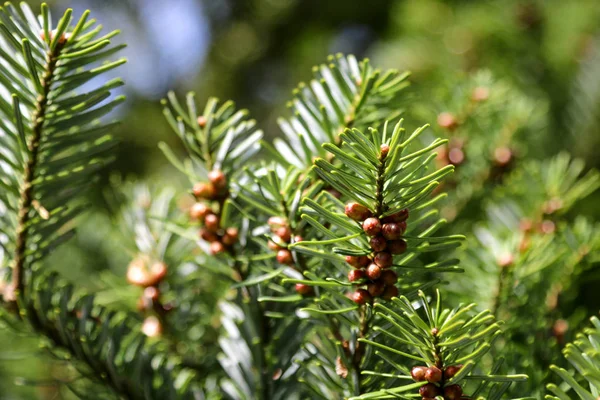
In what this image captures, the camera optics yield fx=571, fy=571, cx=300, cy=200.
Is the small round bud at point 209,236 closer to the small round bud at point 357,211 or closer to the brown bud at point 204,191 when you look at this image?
the brown bud at point 204,191

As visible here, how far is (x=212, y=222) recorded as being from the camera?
18.1 inches

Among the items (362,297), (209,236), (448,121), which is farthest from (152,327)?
(448,121)

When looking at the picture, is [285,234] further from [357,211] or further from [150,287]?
[150,287]

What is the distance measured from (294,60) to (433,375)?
5.58 feet

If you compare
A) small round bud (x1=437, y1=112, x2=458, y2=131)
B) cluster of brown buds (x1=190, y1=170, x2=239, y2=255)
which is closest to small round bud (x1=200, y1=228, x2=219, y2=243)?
cluster of brown buds (x1=190, y1=170, x2=239, y2=255)

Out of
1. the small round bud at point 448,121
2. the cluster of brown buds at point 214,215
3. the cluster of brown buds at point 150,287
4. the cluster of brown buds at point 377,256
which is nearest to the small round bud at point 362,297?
the cluster of brown buds at point 377,256

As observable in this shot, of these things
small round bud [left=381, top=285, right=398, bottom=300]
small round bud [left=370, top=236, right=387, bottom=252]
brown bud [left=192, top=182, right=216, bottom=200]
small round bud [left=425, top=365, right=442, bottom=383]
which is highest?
brown bud [left=192, top=182, right=216, bottom=200]

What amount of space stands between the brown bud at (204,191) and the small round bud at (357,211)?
0.47 feet

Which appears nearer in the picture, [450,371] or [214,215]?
[450,371]

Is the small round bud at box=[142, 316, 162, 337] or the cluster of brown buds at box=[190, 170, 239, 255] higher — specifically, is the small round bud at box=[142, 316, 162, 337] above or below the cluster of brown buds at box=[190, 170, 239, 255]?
below

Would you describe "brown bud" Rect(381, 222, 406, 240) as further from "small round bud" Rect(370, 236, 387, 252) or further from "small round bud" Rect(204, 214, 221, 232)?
"small round bud" Rect(204, 214, 221, 232)

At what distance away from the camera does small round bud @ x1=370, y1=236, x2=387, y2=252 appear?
13.9 inches

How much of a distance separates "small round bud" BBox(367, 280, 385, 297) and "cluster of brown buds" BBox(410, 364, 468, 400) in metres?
0.05

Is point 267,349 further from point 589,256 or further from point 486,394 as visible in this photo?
point 589,256
